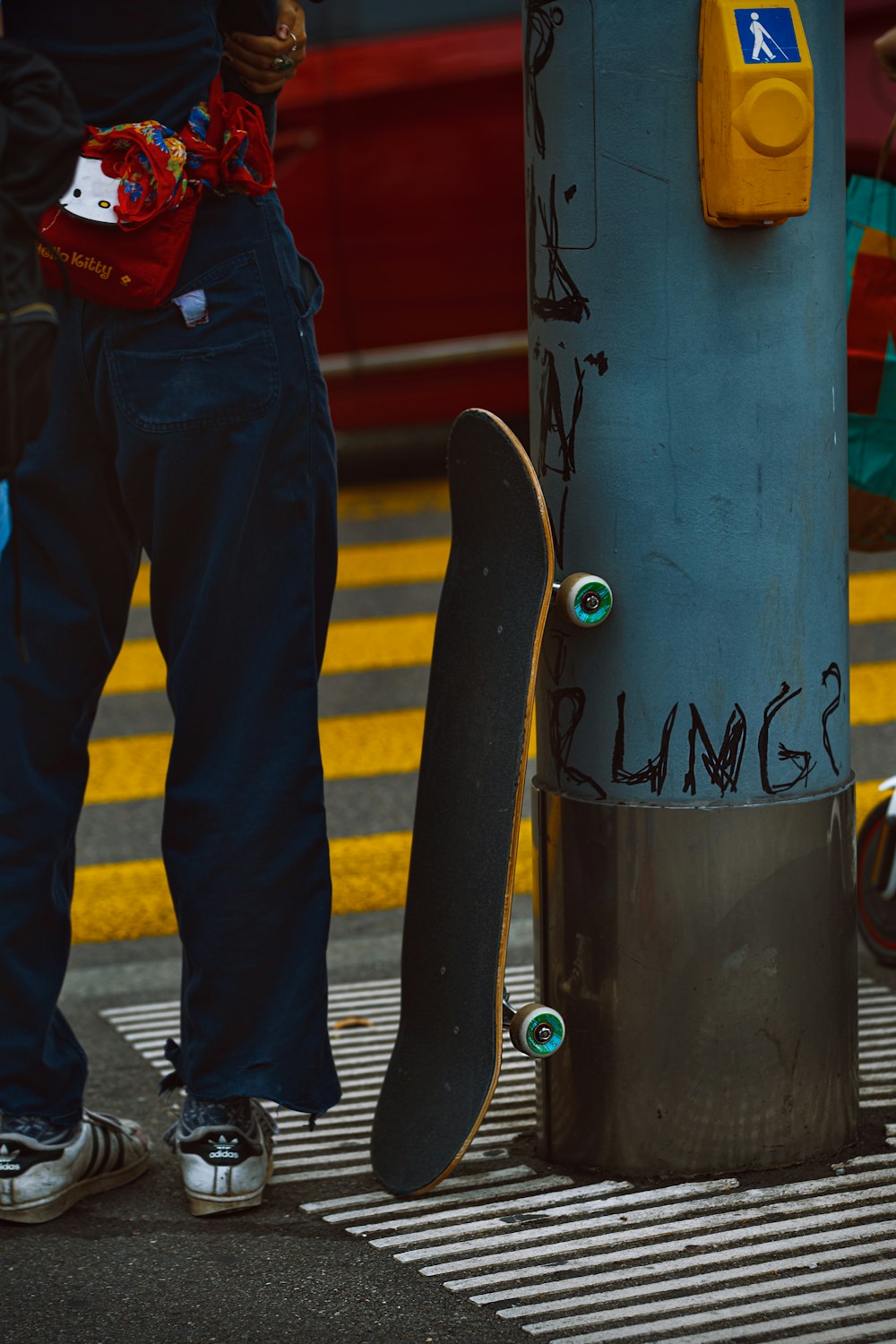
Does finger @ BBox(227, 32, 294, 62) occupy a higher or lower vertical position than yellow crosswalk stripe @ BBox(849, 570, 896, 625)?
higher

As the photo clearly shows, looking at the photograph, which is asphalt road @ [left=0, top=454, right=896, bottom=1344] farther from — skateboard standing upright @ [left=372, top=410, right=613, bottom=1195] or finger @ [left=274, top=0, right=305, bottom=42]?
finger @ [left=274, top=0, right=305, bottom=42]

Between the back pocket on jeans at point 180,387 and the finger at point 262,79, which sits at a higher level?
the finger at point 262,79

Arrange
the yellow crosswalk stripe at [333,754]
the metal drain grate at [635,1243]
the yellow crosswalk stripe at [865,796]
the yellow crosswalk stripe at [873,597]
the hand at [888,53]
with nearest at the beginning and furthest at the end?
the metal drain grate at [635,1243], the hand at [888,53], the yellow crosswalk stripe at [865,796], the yellow crosswalk stripe at [333,754], the yellow crosswalk stripe at [873,597]

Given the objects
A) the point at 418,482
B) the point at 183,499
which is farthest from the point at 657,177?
the point at 418,482

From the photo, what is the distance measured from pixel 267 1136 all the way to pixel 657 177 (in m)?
1.37

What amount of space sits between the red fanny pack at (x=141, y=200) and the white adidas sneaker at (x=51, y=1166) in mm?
1100

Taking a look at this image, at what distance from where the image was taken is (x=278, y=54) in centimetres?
276

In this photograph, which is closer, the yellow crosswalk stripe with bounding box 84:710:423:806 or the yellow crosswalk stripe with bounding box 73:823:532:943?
the yellow crosswalk stripe with bounding box 73:823:532:943

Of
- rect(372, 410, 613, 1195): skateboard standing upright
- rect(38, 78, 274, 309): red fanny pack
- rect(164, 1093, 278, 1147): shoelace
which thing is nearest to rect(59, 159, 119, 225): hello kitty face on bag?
rect(38, 78, 274, 309): red fanny pack

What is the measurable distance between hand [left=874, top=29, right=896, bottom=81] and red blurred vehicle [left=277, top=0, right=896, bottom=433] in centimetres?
471

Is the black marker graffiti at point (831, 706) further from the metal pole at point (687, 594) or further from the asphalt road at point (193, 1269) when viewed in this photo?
the asphalt road at point (193, 1269)

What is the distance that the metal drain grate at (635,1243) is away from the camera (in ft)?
7.69

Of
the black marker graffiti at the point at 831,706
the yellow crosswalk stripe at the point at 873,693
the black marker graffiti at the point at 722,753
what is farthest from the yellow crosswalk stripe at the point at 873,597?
the black marker graffiti at the point at 722,753

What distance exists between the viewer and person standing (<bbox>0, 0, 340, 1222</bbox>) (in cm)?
265
